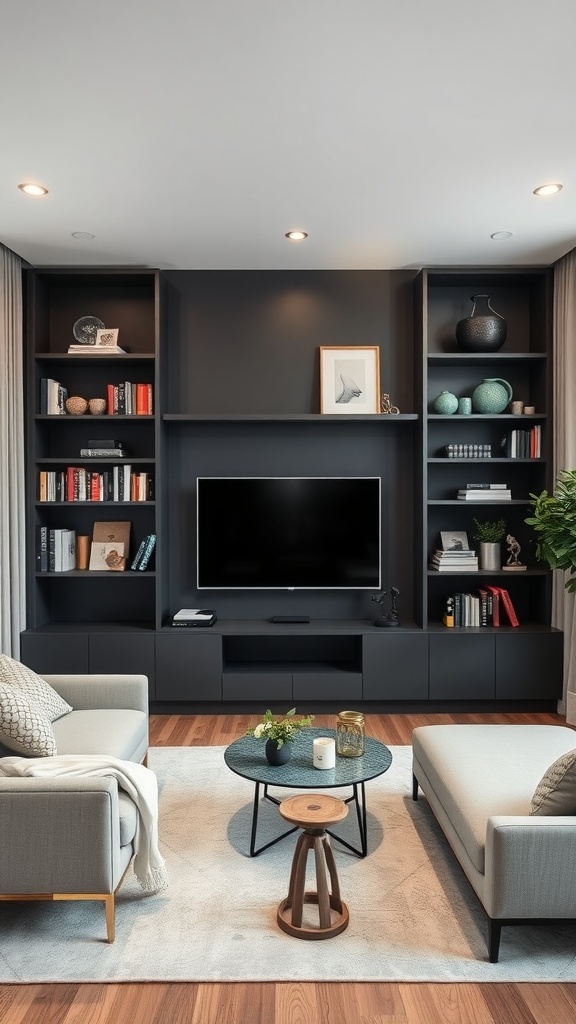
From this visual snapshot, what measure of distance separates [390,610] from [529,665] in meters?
0.94

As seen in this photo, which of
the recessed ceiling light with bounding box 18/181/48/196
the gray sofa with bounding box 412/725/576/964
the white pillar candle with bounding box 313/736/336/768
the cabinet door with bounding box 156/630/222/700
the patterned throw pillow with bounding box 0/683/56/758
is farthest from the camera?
the cabinet door with bounding box 156/630/222/700

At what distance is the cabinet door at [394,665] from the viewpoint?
4473 millimetres

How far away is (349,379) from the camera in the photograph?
473 cm

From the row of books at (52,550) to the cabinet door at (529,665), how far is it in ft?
9.33

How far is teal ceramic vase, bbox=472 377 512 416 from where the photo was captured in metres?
4.61

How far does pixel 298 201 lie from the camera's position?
11.7 ft

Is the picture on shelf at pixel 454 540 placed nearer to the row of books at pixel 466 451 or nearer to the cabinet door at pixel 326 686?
the row of books at pixel 466 451

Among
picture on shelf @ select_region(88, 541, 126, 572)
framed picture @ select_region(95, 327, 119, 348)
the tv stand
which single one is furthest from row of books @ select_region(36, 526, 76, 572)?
the tv stand

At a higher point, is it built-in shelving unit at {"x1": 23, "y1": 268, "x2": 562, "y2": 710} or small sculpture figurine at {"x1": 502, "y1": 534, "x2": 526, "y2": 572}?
built-in shelving unit at {"x1": 23, "y1": 268, "x2": 562, "y2": 710}

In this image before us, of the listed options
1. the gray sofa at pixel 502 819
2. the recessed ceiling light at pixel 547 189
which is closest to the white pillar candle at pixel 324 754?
the gray sofa at pixel 502 819

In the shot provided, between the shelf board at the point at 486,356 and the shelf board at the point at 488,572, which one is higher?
the shelf board at the point at 486,356

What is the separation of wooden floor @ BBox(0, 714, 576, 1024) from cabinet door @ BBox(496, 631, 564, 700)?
2.55 m

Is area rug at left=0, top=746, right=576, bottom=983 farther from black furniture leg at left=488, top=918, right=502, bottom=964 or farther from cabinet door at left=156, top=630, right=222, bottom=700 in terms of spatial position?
cabinet door at left=156, top=630, right=222, bottom=700

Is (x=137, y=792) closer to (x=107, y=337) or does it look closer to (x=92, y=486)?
(x=92, y=486)
